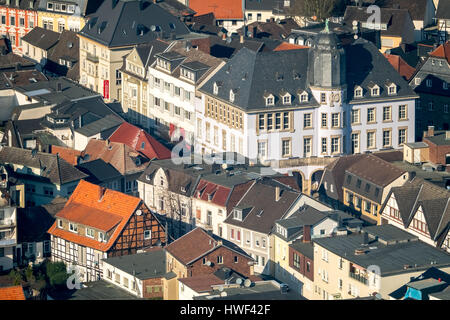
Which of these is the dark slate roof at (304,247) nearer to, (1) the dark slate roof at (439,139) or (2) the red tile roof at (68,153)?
(1) the dark slate roof at (439,139)

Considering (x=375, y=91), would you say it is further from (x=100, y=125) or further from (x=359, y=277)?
(x=359, y=277)

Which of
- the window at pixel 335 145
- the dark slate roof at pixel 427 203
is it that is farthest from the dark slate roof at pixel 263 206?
the window at pixel 335 145

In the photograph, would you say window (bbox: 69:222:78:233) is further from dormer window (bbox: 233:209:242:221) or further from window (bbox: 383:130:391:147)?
window (bbox: 383:130:391:147)

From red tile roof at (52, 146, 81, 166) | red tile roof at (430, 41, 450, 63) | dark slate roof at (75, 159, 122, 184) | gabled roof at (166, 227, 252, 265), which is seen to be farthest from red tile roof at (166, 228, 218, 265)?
red tile roof at (430, 41, 450, 63)

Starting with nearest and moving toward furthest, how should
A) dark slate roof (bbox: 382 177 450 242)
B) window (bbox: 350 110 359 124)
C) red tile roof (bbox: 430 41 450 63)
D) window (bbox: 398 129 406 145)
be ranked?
1. dark slate roof (bbox: 382 177 450 242)
2. window (bbox: 350 110 359 124)
3. window (bbox: 398 129 406 145)
4. red tile roof (bbox: 430 41 450 63)

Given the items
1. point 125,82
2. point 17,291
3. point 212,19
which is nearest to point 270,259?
point 17,291

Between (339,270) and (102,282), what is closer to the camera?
Answer: (339,270)

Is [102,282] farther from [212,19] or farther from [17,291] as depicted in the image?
[212,19]
